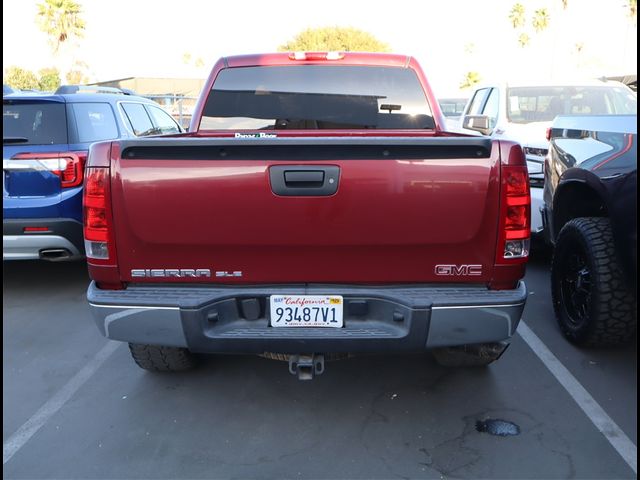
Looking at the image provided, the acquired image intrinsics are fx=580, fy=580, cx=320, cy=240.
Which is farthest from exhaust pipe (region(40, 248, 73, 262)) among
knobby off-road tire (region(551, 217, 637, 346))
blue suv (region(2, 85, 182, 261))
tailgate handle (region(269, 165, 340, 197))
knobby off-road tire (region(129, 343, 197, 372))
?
knobby off-road tire (region(551, 217, 637, 346))

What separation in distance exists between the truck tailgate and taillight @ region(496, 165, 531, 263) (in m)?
0.04

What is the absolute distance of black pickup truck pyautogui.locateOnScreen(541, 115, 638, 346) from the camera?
313 centimetres

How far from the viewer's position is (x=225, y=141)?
2576 mm

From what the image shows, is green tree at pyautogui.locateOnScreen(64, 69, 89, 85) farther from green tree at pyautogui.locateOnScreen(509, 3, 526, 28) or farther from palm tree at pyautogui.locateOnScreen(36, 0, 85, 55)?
green tree at pyautogui.locateOnScreen(509, 3, 526, 28)

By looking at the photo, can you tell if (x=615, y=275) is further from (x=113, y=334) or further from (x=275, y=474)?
(x=113, y=334)

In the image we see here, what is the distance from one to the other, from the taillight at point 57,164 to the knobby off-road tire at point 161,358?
2109 millimetres

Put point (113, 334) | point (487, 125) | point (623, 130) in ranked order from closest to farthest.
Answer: point (113, 334) → point (623, 130) → point (487, 125)

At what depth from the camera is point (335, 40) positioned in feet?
159

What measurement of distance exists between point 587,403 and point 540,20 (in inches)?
2298

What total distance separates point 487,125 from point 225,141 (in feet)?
12.5

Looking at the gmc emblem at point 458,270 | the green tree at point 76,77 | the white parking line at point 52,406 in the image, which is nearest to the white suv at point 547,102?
the gmc emblem at point 458,270

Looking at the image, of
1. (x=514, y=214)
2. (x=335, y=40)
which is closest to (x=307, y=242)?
(x=514, y=214)

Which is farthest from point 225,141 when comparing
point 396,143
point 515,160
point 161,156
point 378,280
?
point 515,160

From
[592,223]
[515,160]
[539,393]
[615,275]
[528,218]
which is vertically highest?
[515,160]
